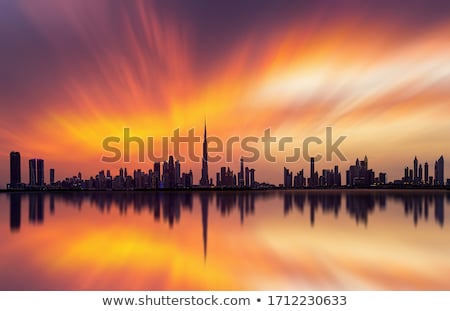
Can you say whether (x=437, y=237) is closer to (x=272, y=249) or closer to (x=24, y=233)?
(x=272, y=249)

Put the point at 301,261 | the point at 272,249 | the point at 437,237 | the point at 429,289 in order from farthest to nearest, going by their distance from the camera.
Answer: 1. the point at 437,237
2. the point at 272,249
3. the point at 301,261
4. the point at 429,289

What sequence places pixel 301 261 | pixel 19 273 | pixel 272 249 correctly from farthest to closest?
pixel 272 249 → pixel 301 261 → pixel 19 273

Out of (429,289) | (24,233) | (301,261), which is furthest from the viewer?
(24,233)

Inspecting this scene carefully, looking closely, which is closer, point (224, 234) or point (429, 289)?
point (429, 289)
